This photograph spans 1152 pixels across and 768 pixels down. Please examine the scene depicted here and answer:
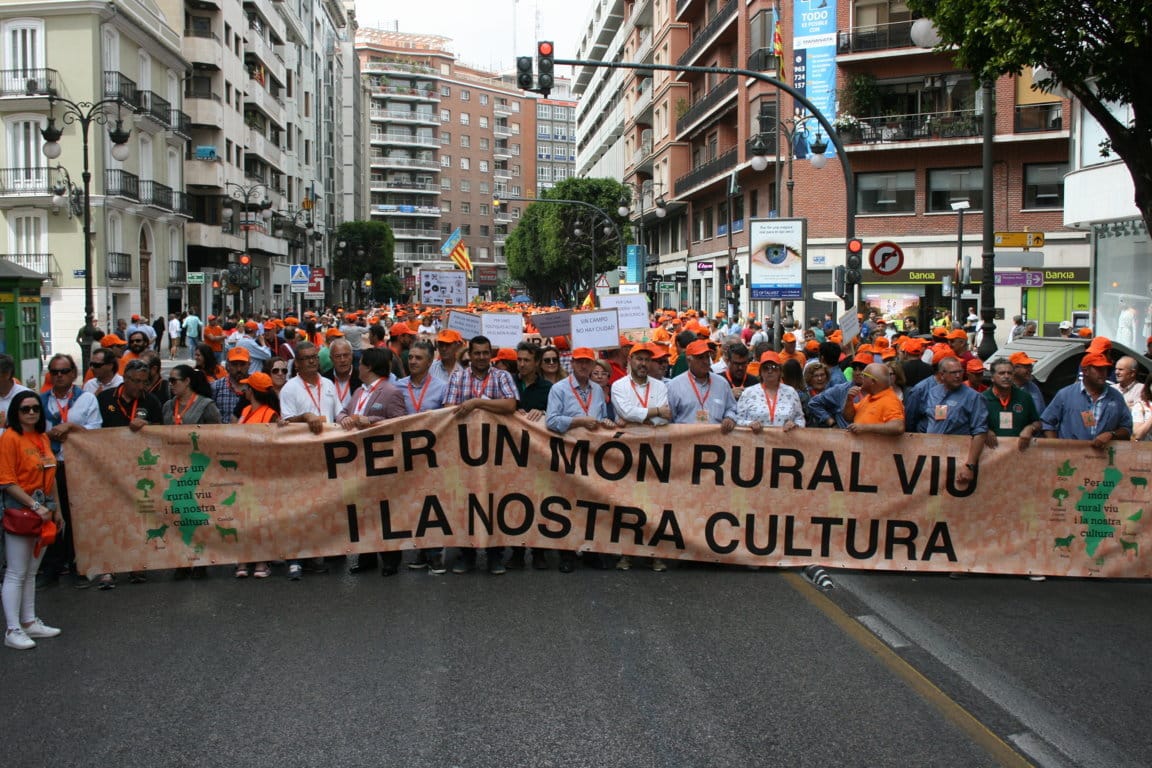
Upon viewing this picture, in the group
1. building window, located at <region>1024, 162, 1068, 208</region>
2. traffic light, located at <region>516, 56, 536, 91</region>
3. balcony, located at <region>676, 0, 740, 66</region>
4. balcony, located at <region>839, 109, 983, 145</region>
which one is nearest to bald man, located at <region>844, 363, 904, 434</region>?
traffic light, located at <region>516, 56, 536, 91</region>

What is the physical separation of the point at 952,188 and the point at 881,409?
38.2m

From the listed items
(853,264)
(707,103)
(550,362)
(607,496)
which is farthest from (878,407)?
(707,103)

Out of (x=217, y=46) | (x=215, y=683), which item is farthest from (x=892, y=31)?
(x=215, y=683)

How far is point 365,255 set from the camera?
4405 inches

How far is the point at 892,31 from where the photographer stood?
43812mm

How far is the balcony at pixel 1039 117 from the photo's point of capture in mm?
42688

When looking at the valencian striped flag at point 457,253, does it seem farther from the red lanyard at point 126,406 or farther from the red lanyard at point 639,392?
the red lanyard at point 639,392

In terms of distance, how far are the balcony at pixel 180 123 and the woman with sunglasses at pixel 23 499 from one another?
4782 cm

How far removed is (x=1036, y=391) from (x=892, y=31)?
3654 cm

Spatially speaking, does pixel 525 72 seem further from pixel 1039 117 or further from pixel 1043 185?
pixel 1043 185

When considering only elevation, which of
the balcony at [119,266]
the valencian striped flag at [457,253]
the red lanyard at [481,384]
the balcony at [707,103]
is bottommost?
the red lanyard at [481,384]

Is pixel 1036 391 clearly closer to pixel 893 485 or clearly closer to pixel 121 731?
pixel 893 485

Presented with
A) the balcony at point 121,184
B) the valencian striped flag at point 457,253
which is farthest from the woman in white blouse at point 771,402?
the balcony at point 121,184

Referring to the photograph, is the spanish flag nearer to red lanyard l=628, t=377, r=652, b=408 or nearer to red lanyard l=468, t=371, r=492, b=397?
red lanyard l=468, t=371, r=492, b=397
